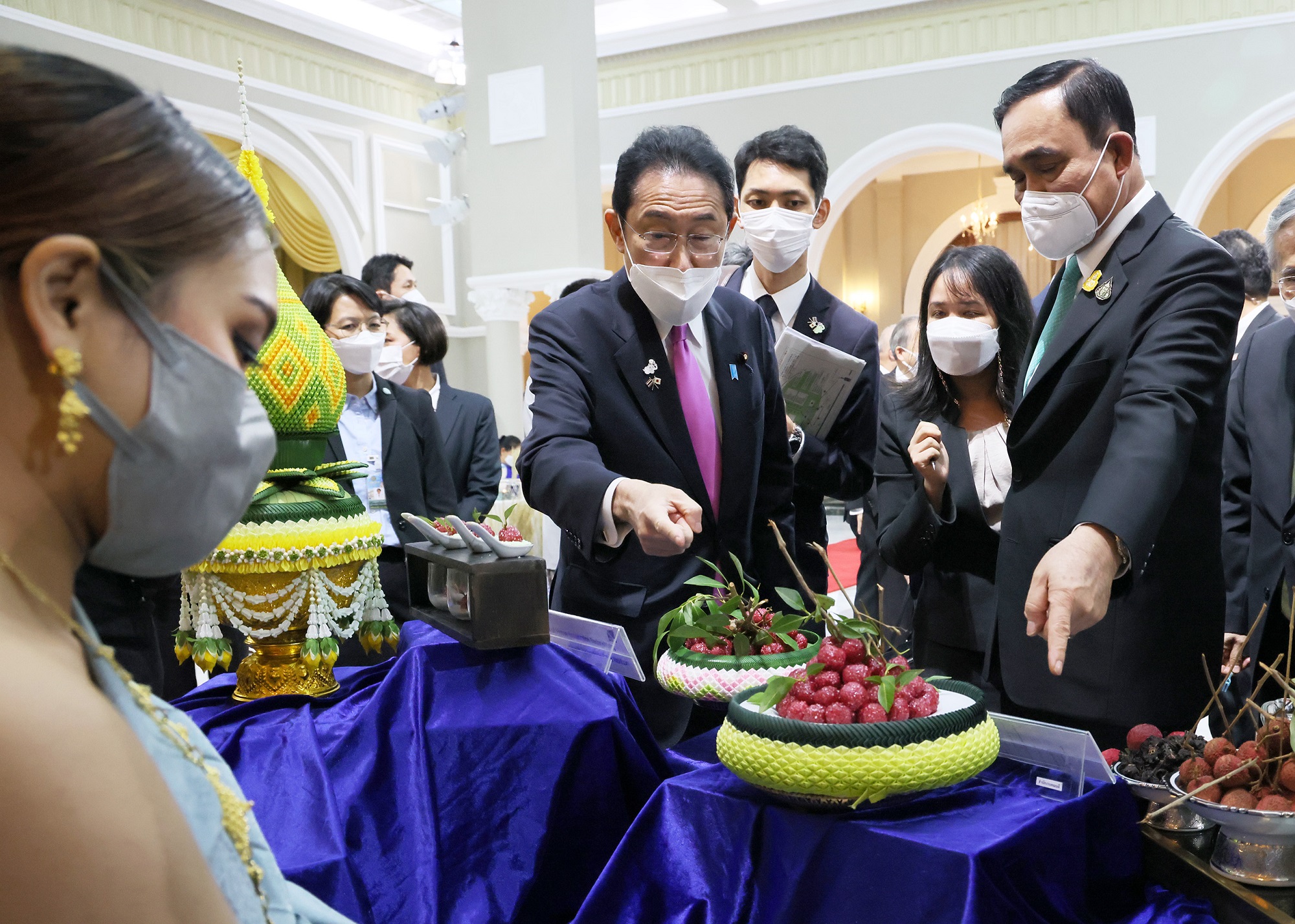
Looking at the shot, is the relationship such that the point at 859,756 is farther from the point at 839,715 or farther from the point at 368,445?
the point at 368,445

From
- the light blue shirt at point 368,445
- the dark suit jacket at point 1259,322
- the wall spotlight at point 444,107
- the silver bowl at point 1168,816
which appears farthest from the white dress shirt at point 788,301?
the wall spotlight at point 444,107

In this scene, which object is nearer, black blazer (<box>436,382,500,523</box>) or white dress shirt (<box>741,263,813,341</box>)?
white dress shirt (<box>741,263,813,341</box>)

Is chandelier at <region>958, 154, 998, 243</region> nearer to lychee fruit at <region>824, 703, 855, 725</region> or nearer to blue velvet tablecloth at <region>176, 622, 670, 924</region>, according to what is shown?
blue velvet tablecloth at <region>176, 622, 670, 924</region>

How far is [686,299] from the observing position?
6.84ft

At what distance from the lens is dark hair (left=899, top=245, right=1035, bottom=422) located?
266cm

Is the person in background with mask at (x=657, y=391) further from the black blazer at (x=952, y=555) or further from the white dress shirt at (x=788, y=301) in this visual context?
the white dress shirt at (x=788, y=301)

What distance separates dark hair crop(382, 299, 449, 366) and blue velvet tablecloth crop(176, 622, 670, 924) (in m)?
2.97

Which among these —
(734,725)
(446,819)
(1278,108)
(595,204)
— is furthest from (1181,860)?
(1278,108)

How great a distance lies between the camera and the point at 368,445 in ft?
11.6

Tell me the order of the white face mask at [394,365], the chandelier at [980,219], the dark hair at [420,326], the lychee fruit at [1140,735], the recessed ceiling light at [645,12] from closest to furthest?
the lychee fruit at [1140,735], the white face mask at [394,365], the dark hair at [420,326], the recessed ceiling light at [645,12], the chandelier at [980,219]

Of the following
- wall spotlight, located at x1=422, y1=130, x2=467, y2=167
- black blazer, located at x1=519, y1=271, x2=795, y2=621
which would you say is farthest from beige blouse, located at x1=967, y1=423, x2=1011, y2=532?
wall spotlight, located at x1=422, y1=130, x2=467, y2=167

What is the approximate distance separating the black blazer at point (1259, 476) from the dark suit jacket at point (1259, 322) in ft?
0.16

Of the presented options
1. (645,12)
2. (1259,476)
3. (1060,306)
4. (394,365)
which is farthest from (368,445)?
(645,12)

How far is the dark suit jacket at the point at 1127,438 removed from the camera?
1728mm
